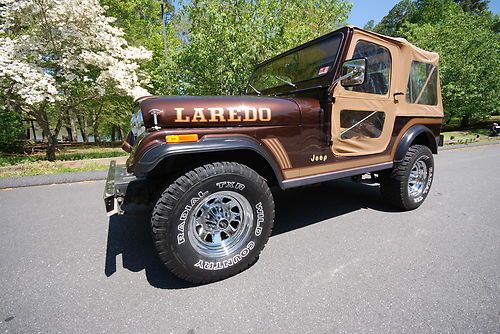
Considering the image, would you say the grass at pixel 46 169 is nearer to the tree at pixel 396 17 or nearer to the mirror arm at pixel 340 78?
the mirror arm at pixel 340 78

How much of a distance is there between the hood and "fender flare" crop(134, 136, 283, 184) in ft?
0.49

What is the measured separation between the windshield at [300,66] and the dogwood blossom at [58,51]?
21.6 ft

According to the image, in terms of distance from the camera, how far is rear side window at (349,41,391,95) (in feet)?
9.45

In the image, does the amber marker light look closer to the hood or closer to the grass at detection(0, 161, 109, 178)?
the hood

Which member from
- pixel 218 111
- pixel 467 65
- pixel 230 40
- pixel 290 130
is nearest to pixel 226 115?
pixel 218 111

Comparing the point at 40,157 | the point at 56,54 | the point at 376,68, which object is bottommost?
the point at 40,157

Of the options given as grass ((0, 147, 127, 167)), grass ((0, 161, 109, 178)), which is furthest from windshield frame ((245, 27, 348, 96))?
grass ((0, 147, 127, 167))

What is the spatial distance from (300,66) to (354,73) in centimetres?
87

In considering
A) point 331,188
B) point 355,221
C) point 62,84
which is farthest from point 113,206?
point 62,84

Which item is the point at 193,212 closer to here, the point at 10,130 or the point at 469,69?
the point at 10,130

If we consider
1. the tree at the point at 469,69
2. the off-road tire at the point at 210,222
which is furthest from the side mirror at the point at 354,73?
the tree at the point at 469,69

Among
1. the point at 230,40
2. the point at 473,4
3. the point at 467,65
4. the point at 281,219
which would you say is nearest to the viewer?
the point at 281,219

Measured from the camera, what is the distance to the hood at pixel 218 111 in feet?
6.21

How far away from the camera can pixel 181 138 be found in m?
1.88
